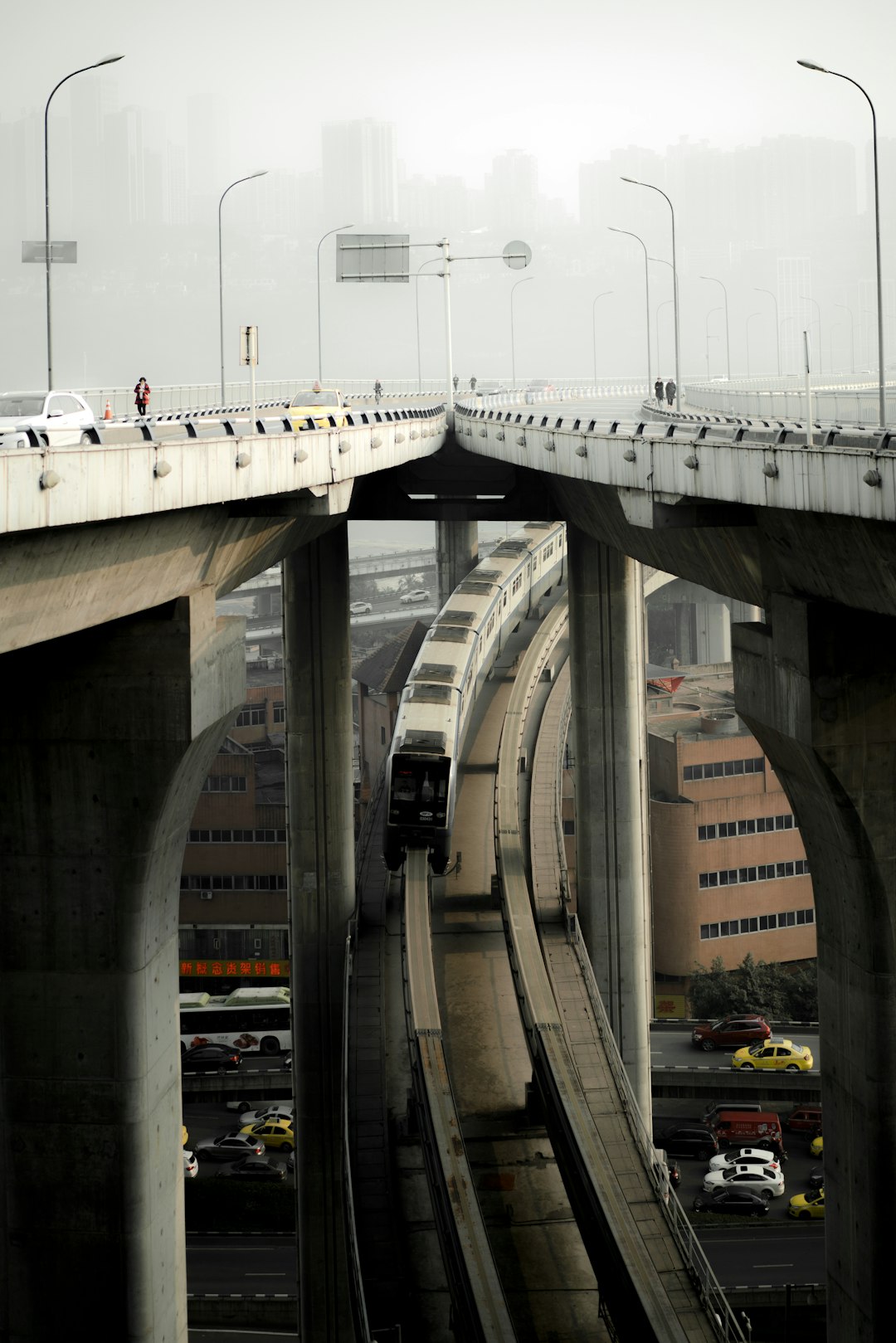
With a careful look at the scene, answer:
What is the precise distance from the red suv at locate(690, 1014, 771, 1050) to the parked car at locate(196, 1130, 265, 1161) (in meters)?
16.7

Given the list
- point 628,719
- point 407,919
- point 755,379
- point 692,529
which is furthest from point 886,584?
point 755,379

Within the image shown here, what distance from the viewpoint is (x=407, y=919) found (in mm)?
32469

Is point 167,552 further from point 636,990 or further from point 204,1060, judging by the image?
point 204,1060

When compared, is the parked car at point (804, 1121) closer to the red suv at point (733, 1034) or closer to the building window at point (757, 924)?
the red suv at point (733, 1034)

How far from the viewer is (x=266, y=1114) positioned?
4803 centimetres

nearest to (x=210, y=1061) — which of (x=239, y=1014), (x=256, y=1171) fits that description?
(x=239, y=1014)

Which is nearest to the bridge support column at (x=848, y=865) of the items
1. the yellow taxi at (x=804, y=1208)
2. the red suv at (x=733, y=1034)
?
the yellow taxi at (x=804, y=1208)

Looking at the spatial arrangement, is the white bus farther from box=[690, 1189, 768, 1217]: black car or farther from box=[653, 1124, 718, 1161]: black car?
box=[690, 1189, 768, 1217]: black car

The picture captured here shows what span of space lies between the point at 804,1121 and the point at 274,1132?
17252 mm

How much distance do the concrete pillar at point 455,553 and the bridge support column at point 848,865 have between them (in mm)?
44693

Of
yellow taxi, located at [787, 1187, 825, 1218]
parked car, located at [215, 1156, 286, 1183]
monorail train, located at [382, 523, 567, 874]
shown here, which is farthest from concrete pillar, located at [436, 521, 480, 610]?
yellow taxi, located at [787, 1187, 825, 1218]

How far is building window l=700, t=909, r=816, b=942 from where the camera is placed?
57.1 m

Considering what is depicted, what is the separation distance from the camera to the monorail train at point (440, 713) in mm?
34156

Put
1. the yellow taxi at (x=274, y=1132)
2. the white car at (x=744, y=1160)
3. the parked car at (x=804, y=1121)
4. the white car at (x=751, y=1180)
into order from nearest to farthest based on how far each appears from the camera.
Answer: the white car at (x=751, y=1180) → the white car at (x=744, y=1160) → the parked car at (x=804, y=1121) → the yellow taxi at (x=274, y=1132)
